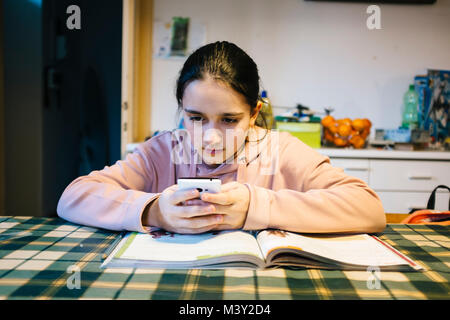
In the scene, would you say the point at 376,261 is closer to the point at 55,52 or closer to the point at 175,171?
the point at 175,171

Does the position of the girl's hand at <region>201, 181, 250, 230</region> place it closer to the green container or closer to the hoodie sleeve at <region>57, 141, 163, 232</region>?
the hoodie sleeve at <region>57, 141, 163, 232</region>

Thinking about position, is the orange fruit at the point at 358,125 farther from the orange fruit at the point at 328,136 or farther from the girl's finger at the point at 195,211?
the girl's finger at the point at 195,211

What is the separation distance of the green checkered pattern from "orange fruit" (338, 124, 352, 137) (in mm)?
1794

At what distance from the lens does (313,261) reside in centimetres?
61

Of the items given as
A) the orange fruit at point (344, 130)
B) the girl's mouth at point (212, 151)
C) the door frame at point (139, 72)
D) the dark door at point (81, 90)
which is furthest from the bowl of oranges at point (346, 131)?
the girl's mouth at point (212, 151)

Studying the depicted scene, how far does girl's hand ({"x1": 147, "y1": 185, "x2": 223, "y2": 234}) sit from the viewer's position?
73 cm

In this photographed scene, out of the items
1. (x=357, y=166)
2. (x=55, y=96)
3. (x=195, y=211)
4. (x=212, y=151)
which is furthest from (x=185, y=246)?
(x=55, y=96)

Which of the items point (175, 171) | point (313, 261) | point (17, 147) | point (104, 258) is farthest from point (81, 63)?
point (313, 261)

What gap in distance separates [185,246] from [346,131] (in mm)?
1961

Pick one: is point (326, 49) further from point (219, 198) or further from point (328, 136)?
point (219, 198)

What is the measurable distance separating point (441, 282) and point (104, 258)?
20.2 inches

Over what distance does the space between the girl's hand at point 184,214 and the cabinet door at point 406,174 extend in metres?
1.75

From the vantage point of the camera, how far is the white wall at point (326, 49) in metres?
2.66

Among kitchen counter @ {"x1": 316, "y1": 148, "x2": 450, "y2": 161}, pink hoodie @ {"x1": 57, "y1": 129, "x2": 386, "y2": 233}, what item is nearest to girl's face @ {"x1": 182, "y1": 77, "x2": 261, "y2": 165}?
pink hoodie @ {"x1": 57, "y1": 129, "x2": 386, "y2": 233}
